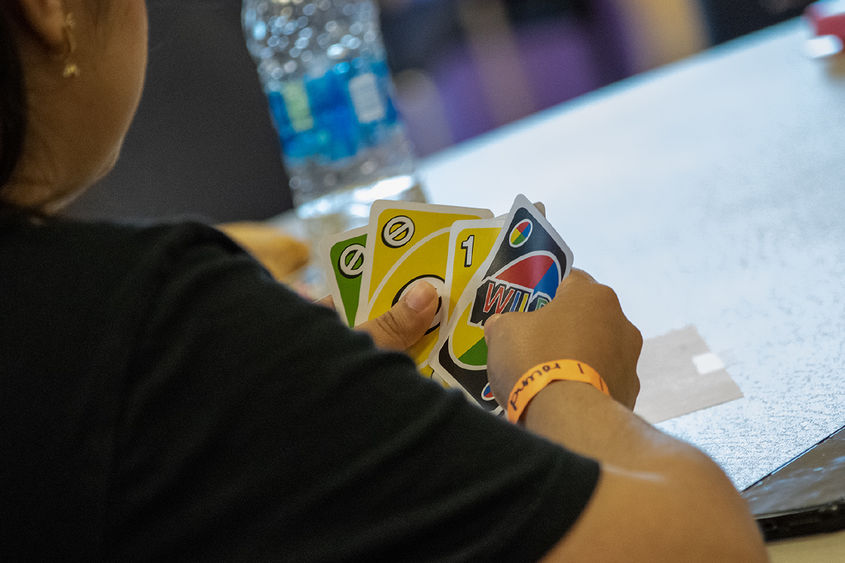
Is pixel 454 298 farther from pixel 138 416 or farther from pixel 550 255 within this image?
pixel 138 416

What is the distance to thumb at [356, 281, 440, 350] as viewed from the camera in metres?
0.87

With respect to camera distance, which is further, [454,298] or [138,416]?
[454,298]

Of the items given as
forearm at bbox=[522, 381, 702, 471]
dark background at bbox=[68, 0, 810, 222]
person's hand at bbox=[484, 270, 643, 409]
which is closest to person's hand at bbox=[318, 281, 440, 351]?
person's hand at bbox=[484, 270, 643, 409]

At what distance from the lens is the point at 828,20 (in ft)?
6.81

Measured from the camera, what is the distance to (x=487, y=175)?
2.17m

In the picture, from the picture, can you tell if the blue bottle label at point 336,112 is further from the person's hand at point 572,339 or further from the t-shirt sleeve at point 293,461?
the t-shirt sleeve at point 293,461

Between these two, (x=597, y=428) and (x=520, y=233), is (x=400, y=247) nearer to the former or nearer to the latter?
(x=520, y=233)

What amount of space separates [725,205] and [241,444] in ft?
3.64

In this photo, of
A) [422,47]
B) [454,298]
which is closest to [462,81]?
[422,47]

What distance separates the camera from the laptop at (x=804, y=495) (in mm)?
634

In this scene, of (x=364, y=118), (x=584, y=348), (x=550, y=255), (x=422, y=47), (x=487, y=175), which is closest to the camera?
(x=584, y=348)

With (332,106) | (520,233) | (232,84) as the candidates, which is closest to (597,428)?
(520,233)

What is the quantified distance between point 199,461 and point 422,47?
12.2ft

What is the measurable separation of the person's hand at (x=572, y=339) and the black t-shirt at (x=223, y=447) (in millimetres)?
189
